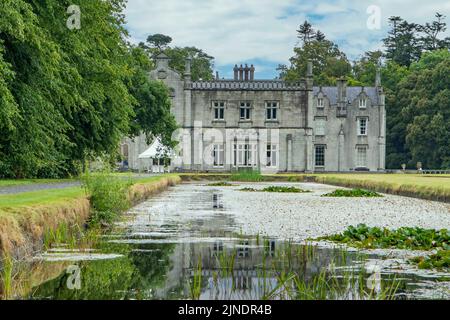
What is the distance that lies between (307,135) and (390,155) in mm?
11201

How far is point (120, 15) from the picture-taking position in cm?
3603

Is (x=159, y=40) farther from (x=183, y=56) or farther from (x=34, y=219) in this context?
(x=34, y=219)

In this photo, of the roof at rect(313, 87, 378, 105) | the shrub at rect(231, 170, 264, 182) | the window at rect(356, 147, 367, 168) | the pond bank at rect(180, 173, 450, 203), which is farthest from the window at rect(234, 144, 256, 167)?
the shrub at rect(231, 170, 264, 182)

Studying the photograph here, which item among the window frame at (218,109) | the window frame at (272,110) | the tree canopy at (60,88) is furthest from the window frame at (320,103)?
the tree canopy at (60,88)

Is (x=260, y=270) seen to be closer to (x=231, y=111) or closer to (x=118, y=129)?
(x=118, y=129)

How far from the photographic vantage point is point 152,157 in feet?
176

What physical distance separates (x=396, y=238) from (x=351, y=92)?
203ft

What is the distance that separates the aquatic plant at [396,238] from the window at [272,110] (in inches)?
2200

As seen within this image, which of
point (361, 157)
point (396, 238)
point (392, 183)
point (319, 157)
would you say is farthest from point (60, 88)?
point (361, 157)

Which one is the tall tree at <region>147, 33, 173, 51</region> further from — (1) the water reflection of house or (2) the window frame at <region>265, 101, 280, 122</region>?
(1) the water reflection of house

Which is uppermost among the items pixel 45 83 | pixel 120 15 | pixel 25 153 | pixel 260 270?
pixel 120 15

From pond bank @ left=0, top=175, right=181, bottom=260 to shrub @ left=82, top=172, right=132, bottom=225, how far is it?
35 cm

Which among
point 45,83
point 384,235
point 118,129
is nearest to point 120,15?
point 118,129

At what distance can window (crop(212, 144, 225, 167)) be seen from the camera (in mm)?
69375
